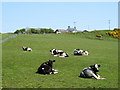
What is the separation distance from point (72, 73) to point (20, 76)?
2977 mm

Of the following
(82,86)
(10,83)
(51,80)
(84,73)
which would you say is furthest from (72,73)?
(10,83)

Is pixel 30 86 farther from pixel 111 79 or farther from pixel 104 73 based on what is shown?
pixel 104 73

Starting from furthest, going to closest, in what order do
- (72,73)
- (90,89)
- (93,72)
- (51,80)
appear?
(72,73)
(93,72)
(51,80)
(90,89)

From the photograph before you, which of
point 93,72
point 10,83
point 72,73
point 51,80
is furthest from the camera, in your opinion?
point 72,73

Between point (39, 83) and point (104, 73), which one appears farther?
point (104, 73)

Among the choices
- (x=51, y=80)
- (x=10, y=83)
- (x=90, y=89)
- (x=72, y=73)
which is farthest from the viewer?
(x=72, y=73)

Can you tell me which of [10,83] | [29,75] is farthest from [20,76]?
[10,83]

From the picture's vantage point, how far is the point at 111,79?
12883 millimetres

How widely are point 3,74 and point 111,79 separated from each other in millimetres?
5635

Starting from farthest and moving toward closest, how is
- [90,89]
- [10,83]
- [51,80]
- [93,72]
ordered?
[93,72], [51,80], [10,83], [90,89]

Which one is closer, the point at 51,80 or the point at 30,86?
the point at 30,86

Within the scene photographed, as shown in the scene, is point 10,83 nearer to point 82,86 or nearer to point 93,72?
point 82,86

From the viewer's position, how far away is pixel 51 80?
12.2 metres

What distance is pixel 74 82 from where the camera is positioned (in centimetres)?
1185
